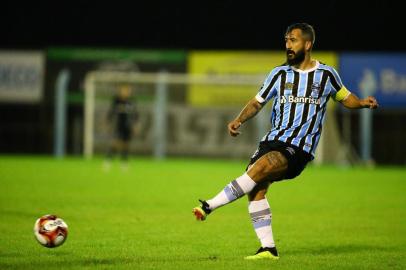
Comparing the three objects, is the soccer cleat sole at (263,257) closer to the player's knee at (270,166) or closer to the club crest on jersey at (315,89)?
the player's knee at (270,166)

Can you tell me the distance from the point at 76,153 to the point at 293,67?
2044cm

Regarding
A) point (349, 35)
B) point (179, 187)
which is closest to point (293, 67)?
point (179, 187)

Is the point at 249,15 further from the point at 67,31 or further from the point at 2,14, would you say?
the point at 2,14

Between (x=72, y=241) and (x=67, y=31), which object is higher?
(x=67, y=31)

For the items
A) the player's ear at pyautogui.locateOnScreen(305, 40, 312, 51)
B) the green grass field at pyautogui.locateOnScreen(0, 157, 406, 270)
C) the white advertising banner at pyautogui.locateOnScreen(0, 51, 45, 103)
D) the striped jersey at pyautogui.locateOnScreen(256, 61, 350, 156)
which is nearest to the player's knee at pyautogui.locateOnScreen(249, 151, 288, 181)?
the striped jersey at pyautogui.locateOnScreen(256, 61, 350, 156)

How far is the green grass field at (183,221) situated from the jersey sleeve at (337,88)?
1.55 m

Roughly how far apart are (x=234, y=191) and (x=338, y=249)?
1.77 metres

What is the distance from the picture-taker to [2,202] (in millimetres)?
13109

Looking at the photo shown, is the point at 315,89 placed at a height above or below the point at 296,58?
below

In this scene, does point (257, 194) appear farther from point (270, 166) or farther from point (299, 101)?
point (299, 101)

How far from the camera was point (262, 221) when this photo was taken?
8023 mm

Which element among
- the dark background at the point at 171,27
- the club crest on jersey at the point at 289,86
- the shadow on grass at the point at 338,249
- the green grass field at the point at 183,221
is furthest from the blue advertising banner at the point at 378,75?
the club crest on jersey at the point at 289,86

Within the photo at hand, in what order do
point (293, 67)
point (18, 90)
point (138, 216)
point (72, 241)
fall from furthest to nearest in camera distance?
point (18, 90) → point (138, 216) → point (72, 241) → point (293, 67)

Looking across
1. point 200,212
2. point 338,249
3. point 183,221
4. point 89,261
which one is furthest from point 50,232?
point 183,221
